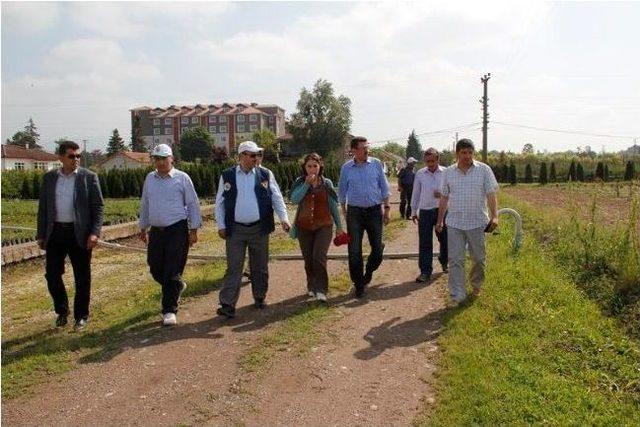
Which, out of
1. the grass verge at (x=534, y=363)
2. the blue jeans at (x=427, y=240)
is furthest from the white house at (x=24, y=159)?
the grass verge at (x=534, y=363)

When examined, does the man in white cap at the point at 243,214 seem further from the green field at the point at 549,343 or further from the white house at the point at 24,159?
the white house at the point at 24,159

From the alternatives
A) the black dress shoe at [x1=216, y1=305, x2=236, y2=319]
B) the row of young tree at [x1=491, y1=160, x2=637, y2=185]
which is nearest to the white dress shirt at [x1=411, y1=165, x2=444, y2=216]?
the black dress shoe at [x1=216, y1=305, x2=236, y2=319]

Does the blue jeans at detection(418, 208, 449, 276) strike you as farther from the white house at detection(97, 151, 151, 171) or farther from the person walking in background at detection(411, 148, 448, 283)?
the white house at detection(97, 151, 151, 171)

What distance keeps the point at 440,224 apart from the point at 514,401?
304 cm

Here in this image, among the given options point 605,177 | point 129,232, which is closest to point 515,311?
point 129,232

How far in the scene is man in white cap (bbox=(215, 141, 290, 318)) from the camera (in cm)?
574

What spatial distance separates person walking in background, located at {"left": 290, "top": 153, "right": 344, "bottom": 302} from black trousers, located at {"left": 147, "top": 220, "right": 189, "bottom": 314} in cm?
128

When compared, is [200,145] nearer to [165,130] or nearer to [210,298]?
[165,130]

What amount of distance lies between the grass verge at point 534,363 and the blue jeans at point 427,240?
1.04 metres

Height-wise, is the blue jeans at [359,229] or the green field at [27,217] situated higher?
the blue jeans at [359,229]

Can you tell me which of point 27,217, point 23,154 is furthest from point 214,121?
point 27,217

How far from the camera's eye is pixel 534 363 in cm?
423

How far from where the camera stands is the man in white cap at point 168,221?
5.58 metres

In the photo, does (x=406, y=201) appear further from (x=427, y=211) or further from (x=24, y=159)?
(x=24, y=159)
